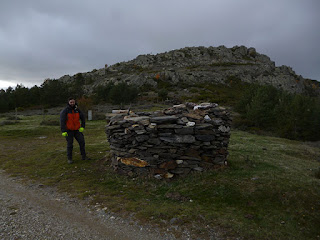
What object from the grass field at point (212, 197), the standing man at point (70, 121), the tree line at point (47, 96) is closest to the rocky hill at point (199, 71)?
Result: the tree line at point (47, 96)

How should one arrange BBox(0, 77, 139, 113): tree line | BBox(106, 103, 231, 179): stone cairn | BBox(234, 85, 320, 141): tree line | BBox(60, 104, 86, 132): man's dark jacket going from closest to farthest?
BBox(106, 103, 231, 179): stone cairn → BBox(60, 104, 86, 132): man's dark jacket → BBox(234, 85, 320, 141): tree line → BBox(0, 77, 139, 113): tree line

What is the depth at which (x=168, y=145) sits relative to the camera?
7352 mm

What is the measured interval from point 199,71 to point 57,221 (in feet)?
302

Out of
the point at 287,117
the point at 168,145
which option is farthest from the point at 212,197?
the point at 287,117

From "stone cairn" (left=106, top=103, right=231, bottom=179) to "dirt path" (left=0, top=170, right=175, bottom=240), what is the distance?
2412 mm

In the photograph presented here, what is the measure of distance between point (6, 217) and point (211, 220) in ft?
15.4

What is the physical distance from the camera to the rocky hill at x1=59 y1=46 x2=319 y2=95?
8319cm

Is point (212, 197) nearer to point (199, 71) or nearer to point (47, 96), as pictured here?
point (47, 96)

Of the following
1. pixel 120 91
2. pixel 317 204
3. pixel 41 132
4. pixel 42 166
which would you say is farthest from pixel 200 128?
pixel 120 91

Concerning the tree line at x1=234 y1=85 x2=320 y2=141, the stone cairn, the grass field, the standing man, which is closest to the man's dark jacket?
the standing man

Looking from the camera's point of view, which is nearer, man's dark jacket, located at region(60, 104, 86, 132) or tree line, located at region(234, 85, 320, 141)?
man's dark jacket, located at region(60, 104, 86, 132)

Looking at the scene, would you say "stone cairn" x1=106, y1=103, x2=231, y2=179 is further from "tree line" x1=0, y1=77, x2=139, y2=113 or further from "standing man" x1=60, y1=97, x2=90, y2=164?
"tree line" x1=0, y1=77, x2=139, y2=113

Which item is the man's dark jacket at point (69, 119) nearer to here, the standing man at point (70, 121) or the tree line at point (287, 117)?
the standing man at point (70, 121)

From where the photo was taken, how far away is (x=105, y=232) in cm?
437
